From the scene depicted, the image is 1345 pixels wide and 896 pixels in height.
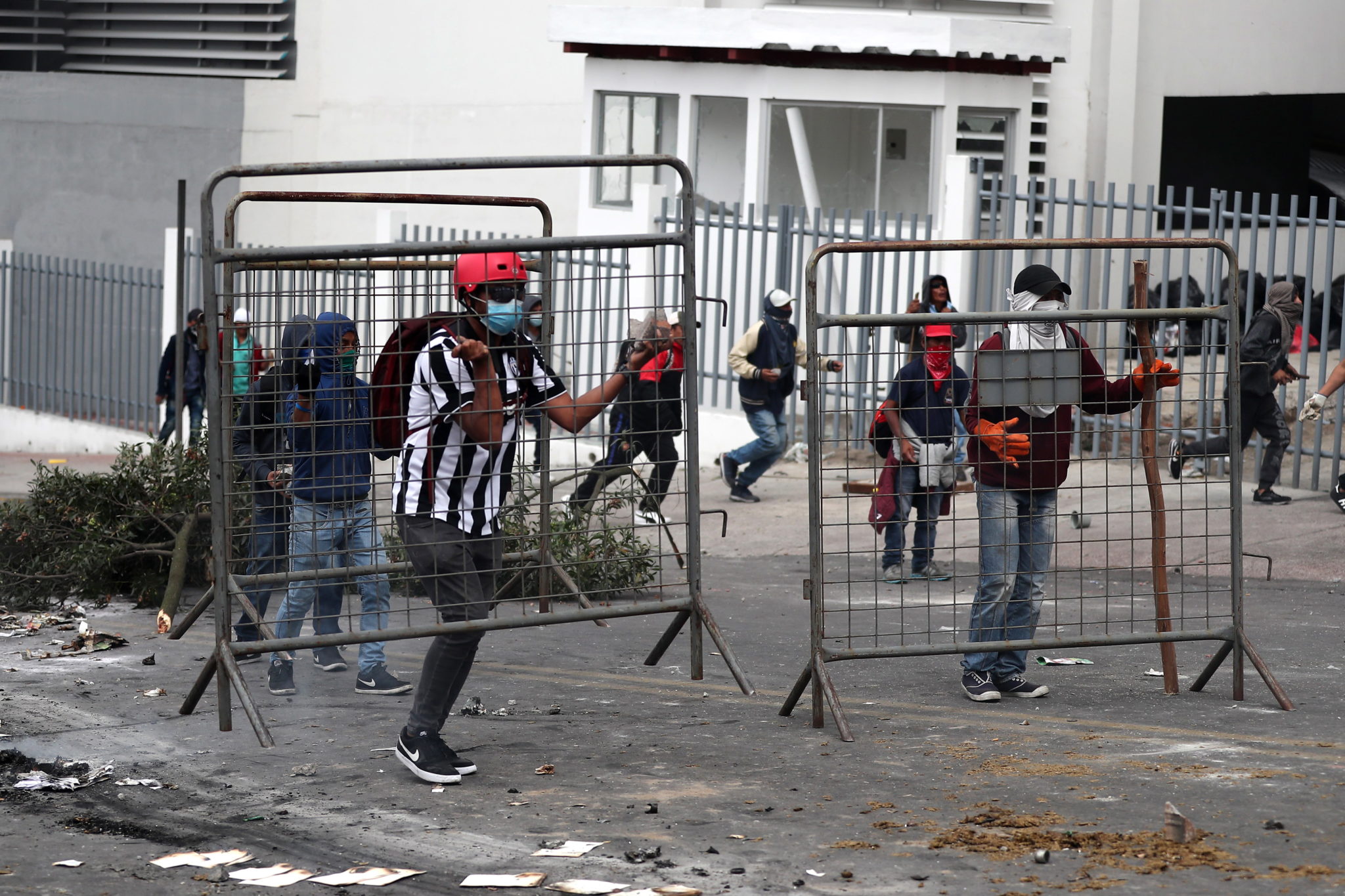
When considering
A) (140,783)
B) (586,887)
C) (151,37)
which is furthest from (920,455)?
(151,37)

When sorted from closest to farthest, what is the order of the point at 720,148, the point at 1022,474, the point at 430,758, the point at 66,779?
the point at 430,758 < the point at 66,779 < the point at 1022,474 < the point at 720,148

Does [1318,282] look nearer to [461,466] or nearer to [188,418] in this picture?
[188,418]

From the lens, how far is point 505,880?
15.5ft

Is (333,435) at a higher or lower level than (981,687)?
higher

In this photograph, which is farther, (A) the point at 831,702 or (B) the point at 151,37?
(B) the point at 151,37

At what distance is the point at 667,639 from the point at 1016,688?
1.64 m

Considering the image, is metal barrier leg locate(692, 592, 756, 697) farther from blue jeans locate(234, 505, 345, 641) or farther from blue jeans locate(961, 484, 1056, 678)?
blue jeans locate(234, 505, 345, 641)

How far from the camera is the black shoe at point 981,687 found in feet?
22.3

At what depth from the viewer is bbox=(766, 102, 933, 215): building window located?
17156 millimetres

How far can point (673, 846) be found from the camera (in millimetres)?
5000

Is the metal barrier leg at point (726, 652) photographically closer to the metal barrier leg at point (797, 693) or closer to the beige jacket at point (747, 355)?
the metal barrier leg at point (797, 693)

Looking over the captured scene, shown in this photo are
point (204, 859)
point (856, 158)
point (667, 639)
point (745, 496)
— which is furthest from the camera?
point (856, 158)

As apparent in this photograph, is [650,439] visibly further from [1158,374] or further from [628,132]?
[628,132]

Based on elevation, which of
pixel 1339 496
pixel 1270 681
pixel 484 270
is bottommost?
pixel 1270 681
